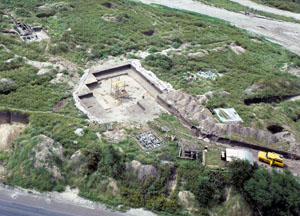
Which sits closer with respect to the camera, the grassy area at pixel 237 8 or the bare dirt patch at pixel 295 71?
the bare dirt patch at pixel 295 71

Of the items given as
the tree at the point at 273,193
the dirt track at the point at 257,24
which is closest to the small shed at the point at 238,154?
the tree at the point at 273,193

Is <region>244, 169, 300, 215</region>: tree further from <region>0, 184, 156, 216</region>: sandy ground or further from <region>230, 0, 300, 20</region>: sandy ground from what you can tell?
<region>230, 0, 300, 20</region>: sandy ground

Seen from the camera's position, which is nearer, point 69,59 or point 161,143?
point 161,143

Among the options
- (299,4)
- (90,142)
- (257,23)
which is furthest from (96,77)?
(299,4)

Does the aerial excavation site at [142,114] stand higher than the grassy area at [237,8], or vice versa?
the grassy area at [237,8]

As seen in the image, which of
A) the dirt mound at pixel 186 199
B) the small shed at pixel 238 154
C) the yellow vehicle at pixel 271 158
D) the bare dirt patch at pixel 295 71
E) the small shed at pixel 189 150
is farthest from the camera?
the bare dirt patch at pixel 295 71

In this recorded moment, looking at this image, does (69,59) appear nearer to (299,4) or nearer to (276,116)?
(276,116)

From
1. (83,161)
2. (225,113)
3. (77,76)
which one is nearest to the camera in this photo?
(83,161)

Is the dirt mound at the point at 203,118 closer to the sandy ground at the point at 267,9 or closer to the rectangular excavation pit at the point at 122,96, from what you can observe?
the rectangular excavation pit at the point at 122,96
